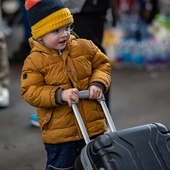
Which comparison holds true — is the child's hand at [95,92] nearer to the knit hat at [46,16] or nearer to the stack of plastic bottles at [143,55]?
the knit hat at [46,16]

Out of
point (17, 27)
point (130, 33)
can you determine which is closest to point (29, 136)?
point (130, 33)

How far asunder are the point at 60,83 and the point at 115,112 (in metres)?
2.06

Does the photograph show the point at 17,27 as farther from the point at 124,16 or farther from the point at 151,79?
the point at 151,79

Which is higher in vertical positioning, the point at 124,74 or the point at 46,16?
the point at 46,16

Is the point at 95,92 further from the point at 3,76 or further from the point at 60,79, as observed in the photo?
the point at 3,76

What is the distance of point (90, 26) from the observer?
3867 mm

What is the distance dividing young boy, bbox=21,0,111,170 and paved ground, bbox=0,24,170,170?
0.87 metres

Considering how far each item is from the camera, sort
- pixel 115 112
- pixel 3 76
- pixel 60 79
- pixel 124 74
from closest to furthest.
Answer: pixel 60 79 → pixel 115 112 → pixel 3 76 → pixel 124 74

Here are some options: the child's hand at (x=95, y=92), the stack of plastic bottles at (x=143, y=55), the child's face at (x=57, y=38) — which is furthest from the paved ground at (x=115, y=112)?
the child's face at (x=57, y=38)

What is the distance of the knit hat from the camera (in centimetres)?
277

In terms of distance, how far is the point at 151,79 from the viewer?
5.98m

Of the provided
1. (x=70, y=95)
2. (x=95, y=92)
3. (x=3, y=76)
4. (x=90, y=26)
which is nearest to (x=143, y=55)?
(x=3, y=76)

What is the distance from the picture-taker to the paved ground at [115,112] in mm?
3883

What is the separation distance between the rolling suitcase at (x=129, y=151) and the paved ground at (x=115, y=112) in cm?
122
